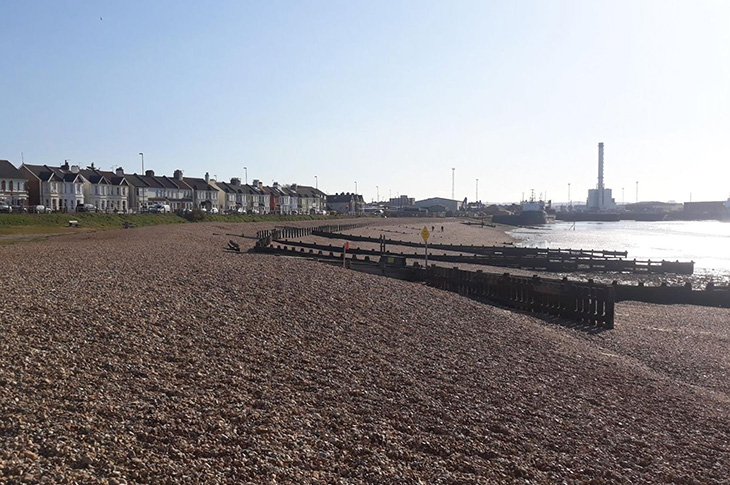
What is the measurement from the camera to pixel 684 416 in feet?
35.9

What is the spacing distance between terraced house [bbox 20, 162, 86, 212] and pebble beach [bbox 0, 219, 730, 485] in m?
70.3

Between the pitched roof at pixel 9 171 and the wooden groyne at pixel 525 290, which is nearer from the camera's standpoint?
the wooden groyne at pixel 525 290

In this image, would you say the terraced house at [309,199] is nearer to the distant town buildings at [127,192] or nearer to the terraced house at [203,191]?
the distant town buildings at [127,192]

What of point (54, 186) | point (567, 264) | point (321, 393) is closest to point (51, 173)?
point (54, 186)

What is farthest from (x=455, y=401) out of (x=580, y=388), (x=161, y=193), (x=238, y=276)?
(x=161, y=193)

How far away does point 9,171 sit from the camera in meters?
74.2

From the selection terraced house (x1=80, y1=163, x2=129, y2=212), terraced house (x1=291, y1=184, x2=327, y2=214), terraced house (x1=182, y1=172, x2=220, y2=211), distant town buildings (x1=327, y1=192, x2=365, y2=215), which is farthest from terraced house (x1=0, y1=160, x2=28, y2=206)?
distant town buildings (x1=327, y1=192, x2=365, y2=215)

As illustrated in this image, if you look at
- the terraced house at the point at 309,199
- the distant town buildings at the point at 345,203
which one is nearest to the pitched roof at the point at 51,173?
the terraced house at the point at 309,199

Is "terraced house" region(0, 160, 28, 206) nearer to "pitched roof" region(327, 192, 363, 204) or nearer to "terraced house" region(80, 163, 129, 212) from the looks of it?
"terraced house" region(80, 163, 129, 212)

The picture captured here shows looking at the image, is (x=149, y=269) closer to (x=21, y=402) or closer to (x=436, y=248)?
(x=21, y=402)

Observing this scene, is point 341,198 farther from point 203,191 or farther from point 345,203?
point 203,191

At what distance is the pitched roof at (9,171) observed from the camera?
7331 centimetres

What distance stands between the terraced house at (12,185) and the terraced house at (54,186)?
2840mm

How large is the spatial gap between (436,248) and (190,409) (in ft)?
147
